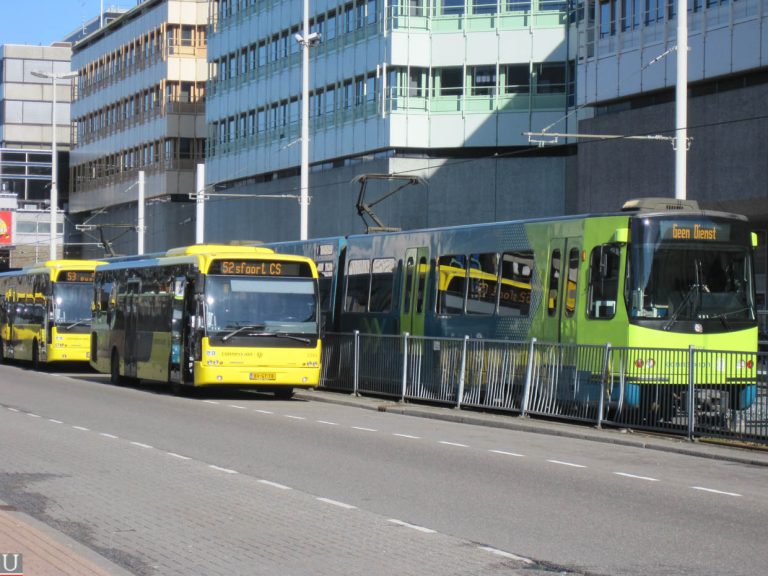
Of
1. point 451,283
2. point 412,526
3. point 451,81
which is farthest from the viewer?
point 451,81

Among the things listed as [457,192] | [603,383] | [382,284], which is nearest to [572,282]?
[603,383]

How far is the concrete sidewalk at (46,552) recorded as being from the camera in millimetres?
8016

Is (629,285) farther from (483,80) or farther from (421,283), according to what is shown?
(483,80)

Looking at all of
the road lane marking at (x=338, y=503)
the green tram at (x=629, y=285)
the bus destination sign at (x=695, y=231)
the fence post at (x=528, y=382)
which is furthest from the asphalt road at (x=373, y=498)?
the bus destination sign at (x=695, y=231)

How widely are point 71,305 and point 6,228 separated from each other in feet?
208

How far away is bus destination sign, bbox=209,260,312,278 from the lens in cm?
2755

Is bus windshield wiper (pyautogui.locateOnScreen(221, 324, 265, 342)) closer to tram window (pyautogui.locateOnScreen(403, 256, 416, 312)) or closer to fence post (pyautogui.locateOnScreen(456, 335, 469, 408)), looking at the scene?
tram window (pyautogui.locateOnScreen(403, 256, 416, 312))

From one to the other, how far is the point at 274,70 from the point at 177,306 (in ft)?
117

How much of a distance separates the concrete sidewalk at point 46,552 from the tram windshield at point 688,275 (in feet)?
42.9

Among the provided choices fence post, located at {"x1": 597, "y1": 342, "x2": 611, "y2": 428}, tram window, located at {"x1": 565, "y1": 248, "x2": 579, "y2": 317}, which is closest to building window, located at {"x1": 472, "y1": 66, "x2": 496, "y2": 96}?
tram window, located at {"x1": 565, "y1": 248, "x2": 579, "y2": 317}

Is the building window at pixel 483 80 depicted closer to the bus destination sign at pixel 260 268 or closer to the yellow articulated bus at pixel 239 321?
the yellow articulated bus at pixel 239 321

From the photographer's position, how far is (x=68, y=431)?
61.4 feet

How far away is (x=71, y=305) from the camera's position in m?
39.7

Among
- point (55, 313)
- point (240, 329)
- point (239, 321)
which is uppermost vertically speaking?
point (55, 313)
